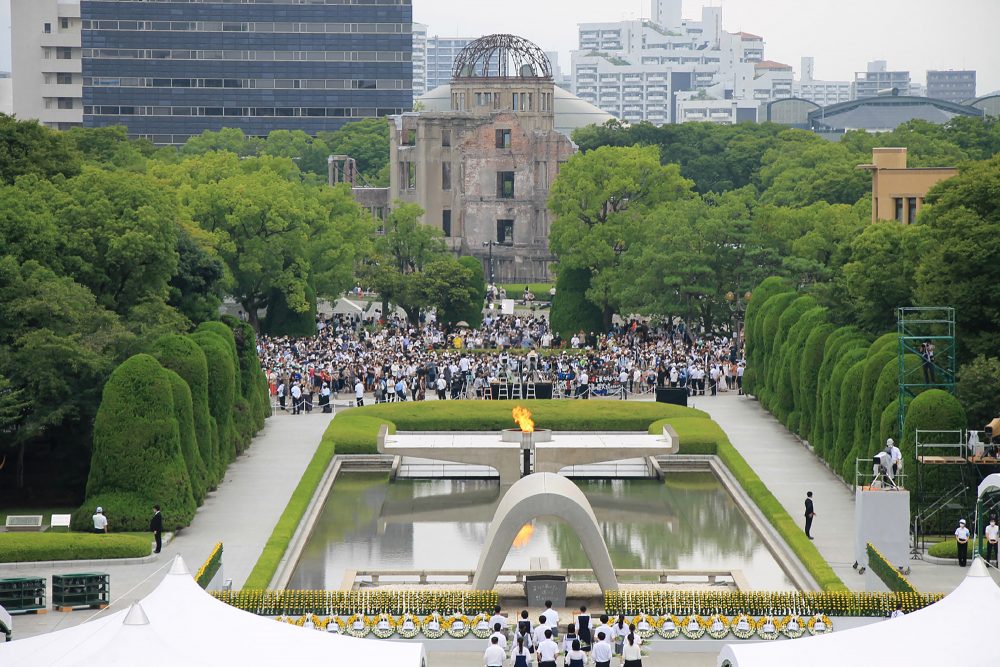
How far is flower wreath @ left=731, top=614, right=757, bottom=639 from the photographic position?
3266 cm

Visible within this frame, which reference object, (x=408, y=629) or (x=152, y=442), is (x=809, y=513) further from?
(x=152, y=442)

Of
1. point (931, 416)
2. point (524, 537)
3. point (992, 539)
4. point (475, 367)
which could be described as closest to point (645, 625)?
point (992, 539)

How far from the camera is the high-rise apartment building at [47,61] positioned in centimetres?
17112

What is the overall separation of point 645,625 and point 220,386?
1877cm

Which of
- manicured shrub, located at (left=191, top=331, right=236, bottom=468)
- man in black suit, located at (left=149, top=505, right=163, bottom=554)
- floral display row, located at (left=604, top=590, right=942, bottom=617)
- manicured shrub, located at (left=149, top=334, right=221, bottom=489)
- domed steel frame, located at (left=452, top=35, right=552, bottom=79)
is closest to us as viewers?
floral display row, located at (left=604, top=590, right=942, bottom=617)

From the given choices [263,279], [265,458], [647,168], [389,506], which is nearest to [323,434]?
[265,458]

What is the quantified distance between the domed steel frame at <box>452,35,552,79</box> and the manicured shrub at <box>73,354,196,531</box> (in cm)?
7538

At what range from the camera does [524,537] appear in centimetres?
4416

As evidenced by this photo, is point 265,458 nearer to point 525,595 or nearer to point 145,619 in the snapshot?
point 525,595

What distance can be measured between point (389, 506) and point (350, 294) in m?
64.2

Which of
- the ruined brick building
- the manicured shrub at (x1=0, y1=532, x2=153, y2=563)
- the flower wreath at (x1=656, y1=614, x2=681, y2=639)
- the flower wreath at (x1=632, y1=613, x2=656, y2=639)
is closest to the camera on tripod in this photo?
the flower wreath at (x1=656, y1=614, x2=681, y2=639)

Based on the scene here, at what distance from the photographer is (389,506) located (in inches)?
1895

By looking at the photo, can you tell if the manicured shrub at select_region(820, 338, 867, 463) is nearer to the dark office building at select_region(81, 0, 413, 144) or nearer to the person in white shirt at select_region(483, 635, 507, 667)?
the person in white shirt at select_region(483, 635, 507, 667)

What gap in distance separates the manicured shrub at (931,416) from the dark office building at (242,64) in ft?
438
